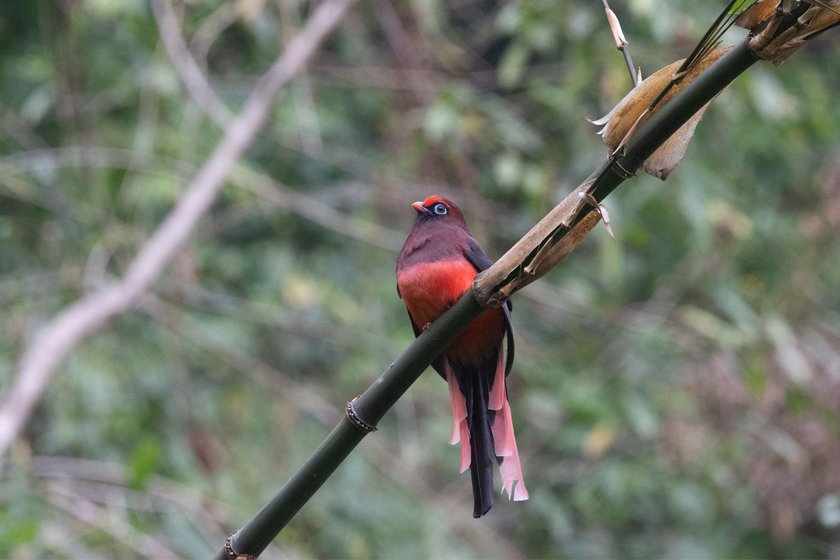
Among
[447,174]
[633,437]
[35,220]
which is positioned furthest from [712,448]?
[35,220]

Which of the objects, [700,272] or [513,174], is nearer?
[513,174]

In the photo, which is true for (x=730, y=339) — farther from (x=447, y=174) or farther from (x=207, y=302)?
(x=207, y=302)

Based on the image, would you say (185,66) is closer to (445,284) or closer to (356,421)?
(445,284)

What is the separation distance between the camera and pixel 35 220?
5141 millimetres

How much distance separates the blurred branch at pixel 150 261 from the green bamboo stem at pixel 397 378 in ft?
8.66

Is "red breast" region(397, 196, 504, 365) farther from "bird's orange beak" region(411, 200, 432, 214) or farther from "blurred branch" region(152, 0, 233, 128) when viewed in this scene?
"blurred branch" region(152, 0, 233, 128)

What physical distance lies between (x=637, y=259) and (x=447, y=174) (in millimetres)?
1220

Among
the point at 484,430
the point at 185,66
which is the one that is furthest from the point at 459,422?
the point at 185,66

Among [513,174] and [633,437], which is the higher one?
[513,174]

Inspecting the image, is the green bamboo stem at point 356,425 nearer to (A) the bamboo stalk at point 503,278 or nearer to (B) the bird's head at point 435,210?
(A) the bamboo stalk at point 503,278

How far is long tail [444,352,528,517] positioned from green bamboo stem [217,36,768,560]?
33 centimetres

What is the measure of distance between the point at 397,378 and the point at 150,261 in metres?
3.33

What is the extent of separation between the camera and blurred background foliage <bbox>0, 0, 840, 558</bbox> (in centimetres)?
463

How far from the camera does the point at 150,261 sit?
4395 millimetres
